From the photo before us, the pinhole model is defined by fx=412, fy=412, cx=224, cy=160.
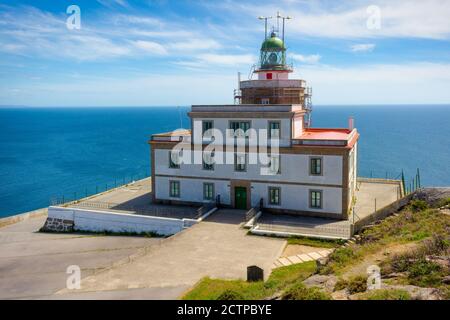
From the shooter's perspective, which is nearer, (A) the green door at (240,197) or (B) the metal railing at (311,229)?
A: (B) the metal railing at (311,229)

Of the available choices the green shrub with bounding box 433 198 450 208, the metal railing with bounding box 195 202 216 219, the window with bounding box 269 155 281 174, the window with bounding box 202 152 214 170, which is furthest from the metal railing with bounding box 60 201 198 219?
the green shrub with bounding box 433 198 450 208

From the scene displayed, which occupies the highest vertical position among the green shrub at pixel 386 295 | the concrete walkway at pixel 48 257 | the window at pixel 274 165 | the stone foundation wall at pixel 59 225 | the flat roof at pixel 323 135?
the flat roof at pixel 323 135

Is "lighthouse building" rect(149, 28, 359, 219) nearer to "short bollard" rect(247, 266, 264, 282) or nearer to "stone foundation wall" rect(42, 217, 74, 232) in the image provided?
"stone foundation wall" rect(42, 217, 74, 232)

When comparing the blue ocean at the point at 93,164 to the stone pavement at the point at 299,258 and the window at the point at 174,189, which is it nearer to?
the window at the point at 174,189

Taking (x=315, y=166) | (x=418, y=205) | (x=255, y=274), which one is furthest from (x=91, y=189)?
(x=418, y=205)

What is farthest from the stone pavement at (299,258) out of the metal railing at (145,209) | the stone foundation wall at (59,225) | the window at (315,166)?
the stone foundation wall at (59,225)
